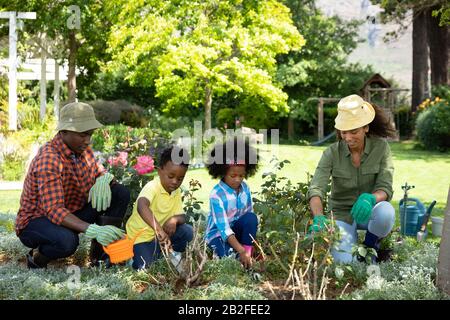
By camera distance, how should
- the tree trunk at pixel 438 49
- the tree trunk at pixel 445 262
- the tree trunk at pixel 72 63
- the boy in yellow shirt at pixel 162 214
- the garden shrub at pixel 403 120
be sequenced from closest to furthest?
the tree trunk at pixel 445 262 → the boy in yellow shirt at pixel 162 214 → the tree trunk at pixel 72 63 → the tree trunk at pixel 438 49 → the garden shrub at pixel 403 120

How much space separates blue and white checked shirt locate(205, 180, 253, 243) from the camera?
407 cm

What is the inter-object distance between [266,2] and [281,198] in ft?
33.0

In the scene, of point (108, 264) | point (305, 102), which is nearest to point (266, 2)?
point (305, 102)

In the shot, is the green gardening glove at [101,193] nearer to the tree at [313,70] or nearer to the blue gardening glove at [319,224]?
the blue gardening glove at [319,224]

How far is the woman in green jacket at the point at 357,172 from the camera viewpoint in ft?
13.4

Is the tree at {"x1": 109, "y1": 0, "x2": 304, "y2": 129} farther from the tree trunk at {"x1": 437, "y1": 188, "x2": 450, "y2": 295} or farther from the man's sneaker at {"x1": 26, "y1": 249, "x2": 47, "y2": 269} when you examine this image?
the tree trunk at {"x1": 437, "y1": 188, "x2": 450, "y2": 295}

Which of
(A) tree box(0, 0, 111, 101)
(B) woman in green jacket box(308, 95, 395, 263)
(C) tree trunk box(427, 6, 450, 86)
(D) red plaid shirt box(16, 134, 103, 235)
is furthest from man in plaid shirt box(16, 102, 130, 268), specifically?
(C) tree trunk box(427, 6, 450, 86)

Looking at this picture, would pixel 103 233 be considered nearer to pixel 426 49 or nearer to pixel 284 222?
pixel 284 222

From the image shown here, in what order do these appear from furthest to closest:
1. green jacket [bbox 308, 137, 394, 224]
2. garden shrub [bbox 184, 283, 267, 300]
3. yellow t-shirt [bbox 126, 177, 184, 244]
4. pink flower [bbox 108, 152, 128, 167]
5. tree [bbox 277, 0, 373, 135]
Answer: tree [bbox 277, 0, 373, 135], pink flower [bbox 108, 152, 128, 167], green jacket [bbox 308, 137, 394, 224], yellow t-shirt [bbox 126, 177, 184, 244], garden shrub [bbox 184, 283, 267, 300]

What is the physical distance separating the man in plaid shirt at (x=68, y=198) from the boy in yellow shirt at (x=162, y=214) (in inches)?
8.9

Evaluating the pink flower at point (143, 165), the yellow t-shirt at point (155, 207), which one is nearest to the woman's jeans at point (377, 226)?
the yellow t-shirt at point (155, 207)

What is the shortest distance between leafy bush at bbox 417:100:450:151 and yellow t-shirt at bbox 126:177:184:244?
12.7m

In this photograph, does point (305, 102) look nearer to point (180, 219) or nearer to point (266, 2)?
point (266, 2)

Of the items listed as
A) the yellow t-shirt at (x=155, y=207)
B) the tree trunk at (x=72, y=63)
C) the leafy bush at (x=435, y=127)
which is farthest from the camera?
the tree trunk at (x=72, y=63)
